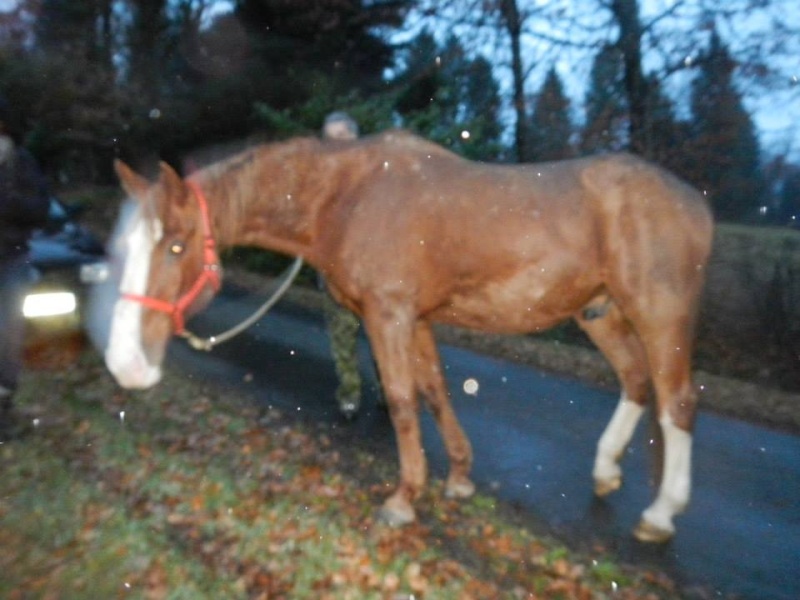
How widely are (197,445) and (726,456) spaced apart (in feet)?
12.6

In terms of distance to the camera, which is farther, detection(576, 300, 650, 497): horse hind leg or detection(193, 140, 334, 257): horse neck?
detection(576, 300, 650, 497): horse hind leg

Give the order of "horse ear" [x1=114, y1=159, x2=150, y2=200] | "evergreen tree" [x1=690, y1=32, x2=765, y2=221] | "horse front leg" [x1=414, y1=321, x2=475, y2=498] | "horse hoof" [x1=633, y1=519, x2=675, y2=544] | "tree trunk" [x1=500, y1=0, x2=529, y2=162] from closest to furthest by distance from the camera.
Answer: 1. "horse ear" [x1=114, y1=159, x2=150, y2=200]
2. "horse hoof" [x1=633, y1=519, x2=675, y2=544]
3. "horse front leg" [x1=414, y1=321, x2=475, y2=498]
4. "evergreen tree" [x1=690, y1=32, x2=765, y2=221]
5. "tree trunk" [x1=500, y1=0, x2=529, y2=162]

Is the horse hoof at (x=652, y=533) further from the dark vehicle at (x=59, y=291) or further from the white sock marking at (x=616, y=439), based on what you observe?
the dark vehicle at (x=59, y=291)

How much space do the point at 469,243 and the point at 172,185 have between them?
1.52 metres

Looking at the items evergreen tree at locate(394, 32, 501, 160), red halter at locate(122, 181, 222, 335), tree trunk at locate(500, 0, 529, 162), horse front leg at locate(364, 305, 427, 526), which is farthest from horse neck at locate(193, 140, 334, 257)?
tree trunk at locate(500, 0, 529, 162)

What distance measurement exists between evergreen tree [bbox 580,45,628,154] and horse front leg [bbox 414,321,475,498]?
22.9 feet

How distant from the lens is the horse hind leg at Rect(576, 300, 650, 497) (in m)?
4.68

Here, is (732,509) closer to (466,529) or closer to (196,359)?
(466,529)

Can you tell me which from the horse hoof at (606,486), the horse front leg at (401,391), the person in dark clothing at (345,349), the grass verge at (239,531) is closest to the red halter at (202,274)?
the horse front leg at (401,391)

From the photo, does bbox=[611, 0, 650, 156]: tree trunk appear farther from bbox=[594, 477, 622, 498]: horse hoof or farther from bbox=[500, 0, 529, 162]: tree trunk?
bbox=[594, 477, 622, 498]: horse hoof

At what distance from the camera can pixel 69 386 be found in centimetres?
686

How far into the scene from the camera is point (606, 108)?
35.0ft

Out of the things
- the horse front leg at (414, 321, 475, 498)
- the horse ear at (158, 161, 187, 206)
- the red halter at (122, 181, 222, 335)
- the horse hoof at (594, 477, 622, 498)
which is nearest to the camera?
the horse ear at (158, 161, 187, 206)

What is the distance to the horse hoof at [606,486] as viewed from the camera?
4789 mm
